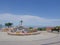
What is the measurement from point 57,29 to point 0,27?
489 inches

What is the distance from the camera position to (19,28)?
922 inches

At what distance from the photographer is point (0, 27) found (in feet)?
104

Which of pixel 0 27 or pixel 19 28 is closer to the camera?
pixel 19 28

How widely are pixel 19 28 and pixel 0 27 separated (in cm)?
965

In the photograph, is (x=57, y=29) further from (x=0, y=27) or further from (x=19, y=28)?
(x=0, y=27)

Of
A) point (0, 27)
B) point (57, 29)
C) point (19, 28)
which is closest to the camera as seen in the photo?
point (19, 28)

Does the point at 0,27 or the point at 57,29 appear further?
the point at 0,27

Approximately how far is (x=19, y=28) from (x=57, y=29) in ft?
25.1

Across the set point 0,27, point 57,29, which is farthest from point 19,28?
point 0,27

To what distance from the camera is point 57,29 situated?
27.0 metres

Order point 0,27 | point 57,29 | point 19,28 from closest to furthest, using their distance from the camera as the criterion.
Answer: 1. point 19,28
2. point 57,29
3. point 0,27

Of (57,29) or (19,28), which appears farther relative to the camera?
(57,29)
